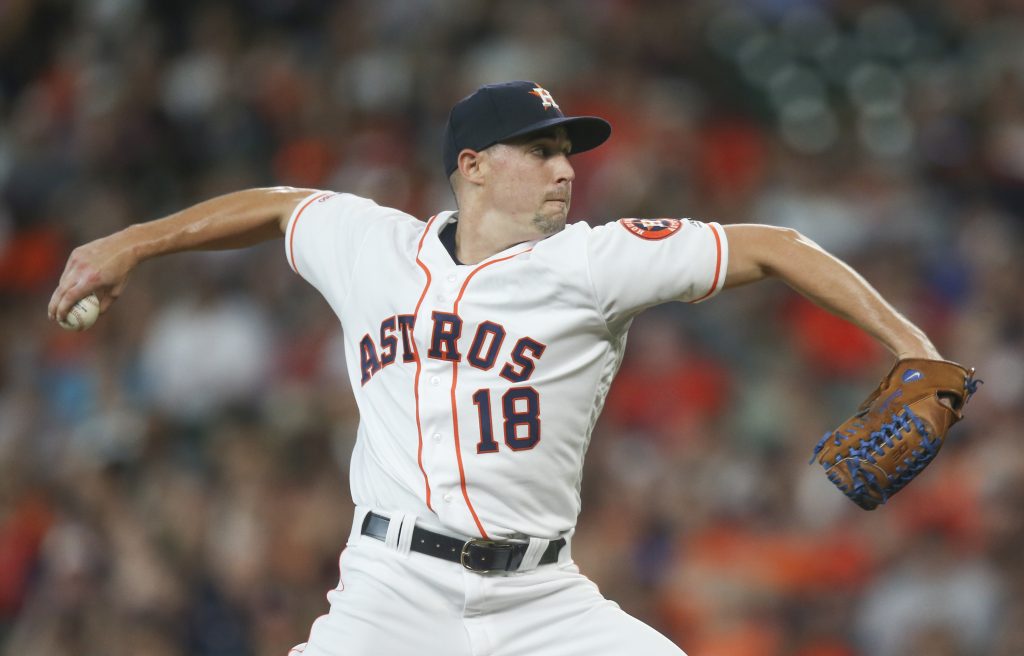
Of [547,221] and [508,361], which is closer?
[508,361]

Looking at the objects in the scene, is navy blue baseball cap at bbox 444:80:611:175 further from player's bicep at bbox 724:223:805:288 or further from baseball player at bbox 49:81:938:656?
player's bicep at bbox 724:223:805:288

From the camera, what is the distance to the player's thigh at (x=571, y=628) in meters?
3.35

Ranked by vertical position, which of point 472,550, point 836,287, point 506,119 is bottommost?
point 472,550

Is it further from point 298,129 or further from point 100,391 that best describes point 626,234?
point 298,129

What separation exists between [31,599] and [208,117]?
343 cm

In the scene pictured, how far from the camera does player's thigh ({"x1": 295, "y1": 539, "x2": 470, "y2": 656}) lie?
3.32 m

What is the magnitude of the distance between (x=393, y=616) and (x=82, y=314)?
3.62 ft

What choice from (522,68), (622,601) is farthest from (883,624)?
(522,68)

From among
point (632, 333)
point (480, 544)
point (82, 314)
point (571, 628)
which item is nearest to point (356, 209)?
point (82, 314)

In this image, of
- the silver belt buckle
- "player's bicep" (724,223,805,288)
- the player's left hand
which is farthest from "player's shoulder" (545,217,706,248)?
the player's left hand

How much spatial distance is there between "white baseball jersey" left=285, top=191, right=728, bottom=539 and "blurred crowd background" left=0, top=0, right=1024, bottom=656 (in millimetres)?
2633

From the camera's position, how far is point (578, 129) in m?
3.83

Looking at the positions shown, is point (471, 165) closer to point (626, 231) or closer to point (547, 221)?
point (547, 221)

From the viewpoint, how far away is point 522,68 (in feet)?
27.4
